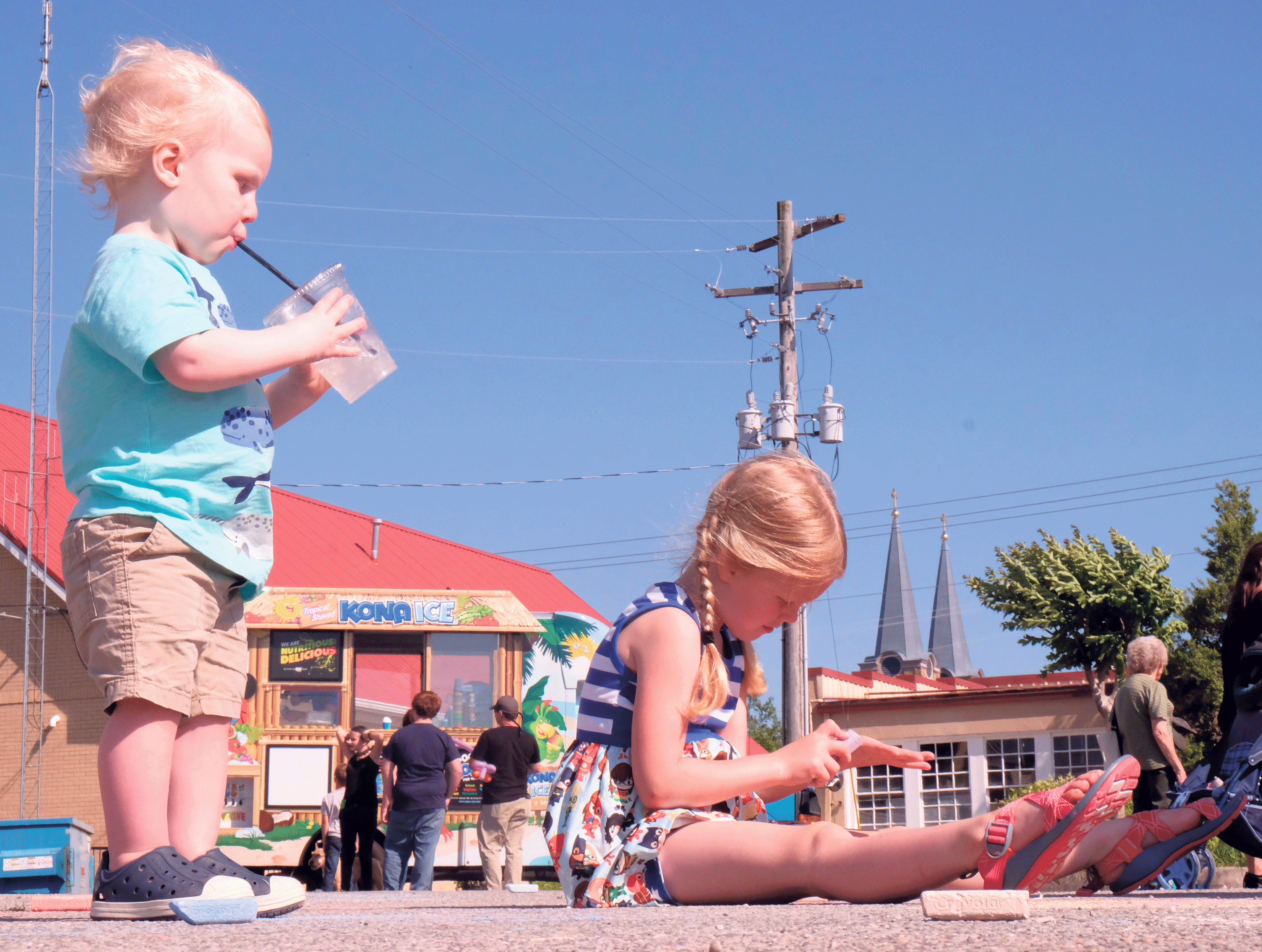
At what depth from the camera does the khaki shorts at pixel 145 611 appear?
7.66ft

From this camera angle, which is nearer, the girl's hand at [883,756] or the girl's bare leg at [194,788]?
the girl's bare leg at [194,788]

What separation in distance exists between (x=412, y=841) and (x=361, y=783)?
957 millimetres

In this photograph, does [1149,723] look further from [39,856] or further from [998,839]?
[39,856]

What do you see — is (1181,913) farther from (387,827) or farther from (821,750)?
(387,827)

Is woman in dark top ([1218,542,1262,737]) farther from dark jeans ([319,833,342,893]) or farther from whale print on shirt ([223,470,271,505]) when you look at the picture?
dark jeans ([319,833,342,893])

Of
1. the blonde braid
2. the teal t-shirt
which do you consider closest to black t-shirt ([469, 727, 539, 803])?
the blonde braid

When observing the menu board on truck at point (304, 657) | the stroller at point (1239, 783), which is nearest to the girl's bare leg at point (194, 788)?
the stroller at point (1239, 783)

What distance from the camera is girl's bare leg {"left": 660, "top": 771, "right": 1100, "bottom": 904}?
2.17 metres

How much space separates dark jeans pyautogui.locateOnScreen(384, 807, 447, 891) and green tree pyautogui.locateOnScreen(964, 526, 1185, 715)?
66.4 feet

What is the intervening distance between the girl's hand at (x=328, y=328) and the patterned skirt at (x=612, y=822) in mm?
1031

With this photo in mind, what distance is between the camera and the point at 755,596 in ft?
9.05

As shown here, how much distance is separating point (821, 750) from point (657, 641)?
1.33ft

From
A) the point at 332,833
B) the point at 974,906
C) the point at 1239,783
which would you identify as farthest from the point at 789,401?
the point at 974,906

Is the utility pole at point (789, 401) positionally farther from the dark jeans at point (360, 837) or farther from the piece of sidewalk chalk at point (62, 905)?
the piece of sidewalk chalk at point (62, 905)
